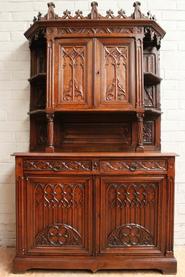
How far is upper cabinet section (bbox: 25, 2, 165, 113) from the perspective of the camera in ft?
7.66

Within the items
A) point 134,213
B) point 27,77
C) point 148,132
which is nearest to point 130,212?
point 134,213

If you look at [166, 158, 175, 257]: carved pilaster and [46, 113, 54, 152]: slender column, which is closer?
[166, 158, 175, 257]: carved pilaster

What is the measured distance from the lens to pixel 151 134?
2.72 m

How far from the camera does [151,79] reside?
262cm

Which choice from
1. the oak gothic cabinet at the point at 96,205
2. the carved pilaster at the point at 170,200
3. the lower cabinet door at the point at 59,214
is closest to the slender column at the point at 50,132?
the oak gothic cabinet at the point at 96,205

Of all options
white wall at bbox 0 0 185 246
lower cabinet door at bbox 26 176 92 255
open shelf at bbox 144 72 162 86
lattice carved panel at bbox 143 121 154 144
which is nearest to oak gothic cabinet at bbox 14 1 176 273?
lower cabinet door at bbox 26 176 92 255

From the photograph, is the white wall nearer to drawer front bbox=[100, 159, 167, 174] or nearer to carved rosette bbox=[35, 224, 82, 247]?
drawer front bbox=[100, 159, 167, 174]

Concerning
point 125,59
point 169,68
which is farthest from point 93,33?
point 169,68

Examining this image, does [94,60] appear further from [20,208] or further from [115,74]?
[20,208]

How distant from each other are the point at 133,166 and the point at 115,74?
0.85m

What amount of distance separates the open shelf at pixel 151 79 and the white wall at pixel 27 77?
0.41 feet

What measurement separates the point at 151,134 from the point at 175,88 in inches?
21.8

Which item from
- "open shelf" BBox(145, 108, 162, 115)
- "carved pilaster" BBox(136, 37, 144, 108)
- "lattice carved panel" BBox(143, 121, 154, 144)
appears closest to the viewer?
"carved pilaster" BBox(136, 37, 144, 108)

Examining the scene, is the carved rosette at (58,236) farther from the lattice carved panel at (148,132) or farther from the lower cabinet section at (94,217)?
the lattice carved panel at (148,132)
